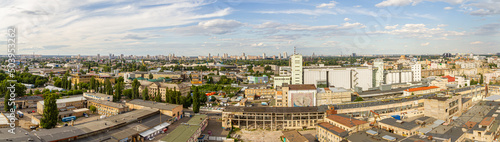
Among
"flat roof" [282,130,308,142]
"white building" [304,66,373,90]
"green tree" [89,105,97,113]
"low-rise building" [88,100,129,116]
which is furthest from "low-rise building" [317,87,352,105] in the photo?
"green tree" [89,105,97,113]

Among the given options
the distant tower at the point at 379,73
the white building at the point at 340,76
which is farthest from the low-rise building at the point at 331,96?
the distant tower at the point at 379,73

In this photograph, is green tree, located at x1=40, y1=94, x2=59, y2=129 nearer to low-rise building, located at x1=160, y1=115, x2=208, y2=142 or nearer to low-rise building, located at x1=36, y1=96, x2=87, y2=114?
low-rise building, located at x1=36, y1=96, x2=87, y2=114

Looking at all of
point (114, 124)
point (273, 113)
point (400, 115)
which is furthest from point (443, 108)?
point (114, 124)

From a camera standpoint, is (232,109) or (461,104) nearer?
(232,109)

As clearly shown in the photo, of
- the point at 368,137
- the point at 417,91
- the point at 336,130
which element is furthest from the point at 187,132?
the point at 417,91

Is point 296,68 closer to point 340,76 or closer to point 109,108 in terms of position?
point 340,76

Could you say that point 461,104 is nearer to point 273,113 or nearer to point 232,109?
point 273,113
